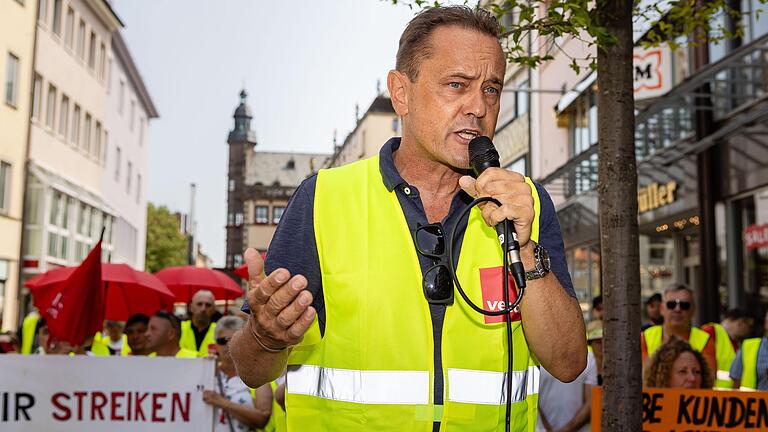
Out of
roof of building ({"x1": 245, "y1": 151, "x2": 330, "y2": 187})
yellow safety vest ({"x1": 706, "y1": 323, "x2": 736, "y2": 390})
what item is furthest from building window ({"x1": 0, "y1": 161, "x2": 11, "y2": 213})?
roof of building ({"x1": 245, "y1": 151, "x2": 330, "y2": 187})

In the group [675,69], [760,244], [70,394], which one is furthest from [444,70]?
[675,69]

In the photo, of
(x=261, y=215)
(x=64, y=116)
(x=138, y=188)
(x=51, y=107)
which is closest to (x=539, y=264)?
(x=51, y=107)

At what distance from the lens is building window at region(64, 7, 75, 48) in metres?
33.0

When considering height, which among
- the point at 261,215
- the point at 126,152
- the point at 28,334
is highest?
the point at 261,215

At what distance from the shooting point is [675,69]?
52.9 ft

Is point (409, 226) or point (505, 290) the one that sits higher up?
point (409, 226)

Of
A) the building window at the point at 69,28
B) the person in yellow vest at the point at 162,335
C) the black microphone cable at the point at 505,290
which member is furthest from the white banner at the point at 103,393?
the building window at the point at 69,28

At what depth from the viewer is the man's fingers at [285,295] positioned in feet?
7.05

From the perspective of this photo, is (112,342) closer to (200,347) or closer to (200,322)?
(200,322)

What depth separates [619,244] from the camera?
16.3 feet

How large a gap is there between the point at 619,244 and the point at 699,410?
171 cm

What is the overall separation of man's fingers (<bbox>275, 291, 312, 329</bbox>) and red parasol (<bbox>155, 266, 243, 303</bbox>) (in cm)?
1275

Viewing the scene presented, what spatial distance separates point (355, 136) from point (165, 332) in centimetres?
7543

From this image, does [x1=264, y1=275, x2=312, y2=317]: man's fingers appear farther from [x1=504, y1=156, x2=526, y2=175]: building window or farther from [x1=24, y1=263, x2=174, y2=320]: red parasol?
[x1=504, y1=156, x2=526, y2=175]: building window
